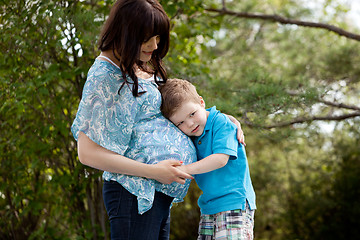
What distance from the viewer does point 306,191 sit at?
5.66m

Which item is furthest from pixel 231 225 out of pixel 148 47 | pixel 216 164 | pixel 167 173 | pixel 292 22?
pixel 292 22

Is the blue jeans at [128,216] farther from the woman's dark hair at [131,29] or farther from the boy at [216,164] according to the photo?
the woman's dark hair at [131,29]

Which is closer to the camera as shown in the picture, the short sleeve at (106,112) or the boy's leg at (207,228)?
the short sleeve at (106,112)

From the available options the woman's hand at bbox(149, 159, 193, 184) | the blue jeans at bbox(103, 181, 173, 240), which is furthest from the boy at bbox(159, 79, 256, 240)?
the blue jeans at bbox(103, 181, 173, 240)

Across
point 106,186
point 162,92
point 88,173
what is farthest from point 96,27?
point 106,186

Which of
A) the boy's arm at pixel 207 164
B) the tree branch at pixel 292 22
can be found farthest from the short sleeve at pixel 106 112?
the tree branch at pixel 292 22

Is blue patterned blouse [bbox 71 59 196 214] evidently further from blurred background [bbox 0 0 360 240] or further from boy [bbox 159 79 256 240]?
blurred background [bbox 0 0 360 240]

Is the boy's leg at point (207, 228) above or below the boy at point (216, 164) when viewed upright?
below

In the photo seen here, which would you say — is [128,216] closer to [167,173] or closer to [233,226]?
[167,173]

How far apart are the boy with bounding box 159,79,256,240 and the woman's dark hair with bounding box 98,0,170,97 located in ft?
0.72

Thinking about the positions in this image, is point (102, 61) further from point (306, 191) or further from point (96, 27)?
point (306, 191)

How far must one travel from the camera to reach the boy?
169 cm

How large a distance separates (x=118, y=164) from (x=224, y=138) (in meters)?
0.45

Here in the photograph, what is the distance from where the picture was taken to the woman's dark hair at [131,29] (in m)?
1.50
